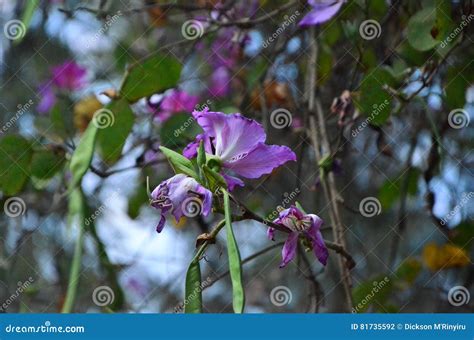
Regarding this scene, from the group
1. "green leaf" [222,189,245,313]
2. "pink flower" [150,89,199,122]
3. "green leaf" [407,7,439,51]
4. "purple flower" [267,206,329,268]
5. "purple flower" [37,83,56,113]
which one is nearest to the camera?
"green leaf" [222,189,245,313]

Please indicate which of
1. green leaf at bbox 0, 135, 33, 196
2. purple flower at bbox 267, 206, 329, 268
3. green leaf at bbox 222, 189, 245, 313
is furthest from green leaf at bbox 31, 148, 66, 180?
green leaf at bbox 222, 189, 245, 313

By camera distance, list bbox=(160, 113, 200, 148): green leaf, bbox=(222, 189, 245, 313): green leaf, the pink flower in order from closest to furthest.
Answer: bbox=(222, 189, 245, 313): green leaf < bbox=(160, 113, 200, 148): green leaf < the pink flower

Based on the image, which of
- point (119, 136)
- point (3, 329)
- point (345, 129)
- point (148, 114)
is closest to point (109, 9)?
point (148, 114)

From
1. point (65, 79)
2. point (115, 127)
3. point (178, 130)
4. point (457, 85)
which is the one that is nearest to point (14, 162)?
point (115, 127)

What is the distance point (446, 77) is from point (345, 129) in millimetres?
196

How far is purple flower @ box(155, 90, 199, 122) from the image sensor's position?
58.0 inches

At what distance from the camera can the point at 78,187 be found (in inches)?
36.8

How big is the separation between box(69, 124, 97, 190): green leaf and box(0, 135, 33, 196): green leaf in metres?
0.28

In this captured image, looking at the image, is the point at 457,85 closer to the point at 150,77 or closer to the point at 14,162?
the point at 150,77

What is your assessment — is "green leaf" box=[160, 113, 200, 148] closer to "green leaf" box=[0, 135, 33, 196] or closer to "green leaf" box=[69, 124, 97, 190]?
"green leaf" box=[0, 135, 33, 196]

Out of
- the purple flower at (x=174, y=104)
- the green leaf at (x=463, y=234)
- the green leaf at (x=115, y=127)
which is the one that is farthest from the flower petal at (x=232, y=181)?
the green leaf at (x=463, y=234)

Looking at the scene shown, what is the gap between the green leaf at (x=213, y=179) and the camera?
0.80 metres

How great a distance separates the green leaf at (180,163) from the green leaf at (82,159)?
183 millimetres

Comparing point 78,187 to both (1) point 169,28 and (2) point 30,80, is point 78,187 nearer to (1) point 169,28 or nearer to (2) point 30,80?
(2) point 30,80
